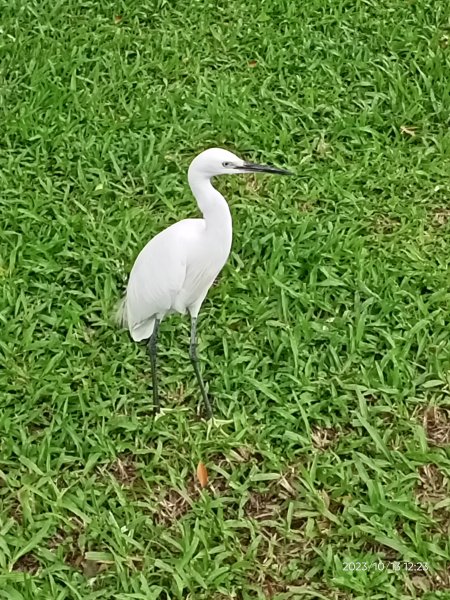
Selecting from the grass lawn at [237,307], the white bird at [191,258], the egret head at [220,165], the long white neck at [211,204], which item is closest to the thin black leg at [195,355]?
the white bird at [191,258]

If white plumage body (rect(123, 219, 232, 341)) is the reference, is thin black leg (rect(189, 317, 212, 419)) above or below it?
below

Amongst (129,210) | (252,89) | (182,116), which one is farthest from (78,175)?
(252,89)

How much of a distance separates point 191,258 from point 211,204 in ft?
0.59

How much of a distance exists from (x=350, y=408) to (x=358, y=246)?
78 centimetres

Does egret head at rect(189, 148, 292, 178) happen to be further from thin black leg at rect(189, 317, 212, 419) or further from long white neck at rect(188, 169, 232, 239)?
thin black leg at rect(189, 317, 212, 419)

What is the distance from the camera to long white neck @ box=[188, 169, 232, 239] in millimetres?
2461

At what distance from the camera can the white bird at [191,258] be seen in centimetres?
246

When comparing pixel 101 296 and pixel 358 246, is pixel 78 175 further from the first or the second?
pixel 358 246

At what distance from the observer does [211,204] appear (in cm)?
246

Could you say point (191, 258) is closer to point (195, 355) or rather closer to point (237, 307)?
point (195, 355)
